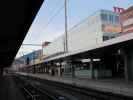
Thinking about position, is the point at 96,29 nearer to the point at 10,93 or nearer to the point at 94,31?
the point at 94,31

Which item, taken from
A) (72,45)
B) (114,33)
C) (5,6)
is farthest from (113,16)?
(5,6)

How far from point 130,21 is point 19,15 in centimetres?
2963

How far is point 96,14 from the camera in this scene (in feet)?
185

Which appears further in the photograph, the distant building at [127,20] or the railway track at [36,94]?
the distant building at [127,20]

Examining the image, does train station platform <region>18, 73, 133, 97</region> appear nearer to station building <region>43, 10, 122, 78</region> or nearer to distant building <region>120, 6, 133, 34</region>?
distant building <region>120, 6, 133, 34</region>

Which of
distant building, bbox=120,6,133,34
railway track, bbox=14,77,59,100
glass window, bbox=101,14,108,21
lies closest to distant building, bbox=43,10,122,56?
glass window, bbox=101,14,108,21

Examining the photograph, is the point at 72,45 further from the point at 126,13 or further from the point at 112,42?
the point at 112,42

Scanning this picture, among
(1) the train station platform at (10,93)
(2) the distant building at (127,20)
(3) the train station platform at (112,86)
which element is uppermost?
(2) the distant building at (127,20)

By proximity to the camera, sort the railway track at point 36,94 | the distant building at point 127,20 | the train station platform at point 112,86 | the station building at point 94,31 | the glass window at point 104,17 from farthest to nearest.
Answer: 1. the glass window at point 104,17
2. the station building at point 94,31
3. the distant building at point 127,20
4. the train station platform at point 112,86
5. the railway track at point 36,94

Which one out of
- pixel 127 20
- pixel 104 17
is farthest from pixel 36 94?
pixel 104 17

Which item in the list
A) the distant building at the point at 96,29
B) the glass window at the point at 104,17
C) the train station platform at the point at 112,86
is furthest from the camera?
the glass window at the point at 104,17

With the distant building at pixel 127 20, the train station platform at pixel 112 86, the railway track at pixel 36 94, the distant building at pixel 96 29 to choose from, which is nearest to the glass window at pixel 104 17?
the distant building at pixel 96 29

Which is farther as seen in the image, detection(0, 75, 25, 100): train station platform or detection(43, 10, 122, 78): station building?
detection(43, 10, 122, 78): station building

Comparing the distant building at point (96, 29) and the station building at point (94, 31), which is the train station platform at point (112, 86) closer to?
the station building at point (94, 31)
